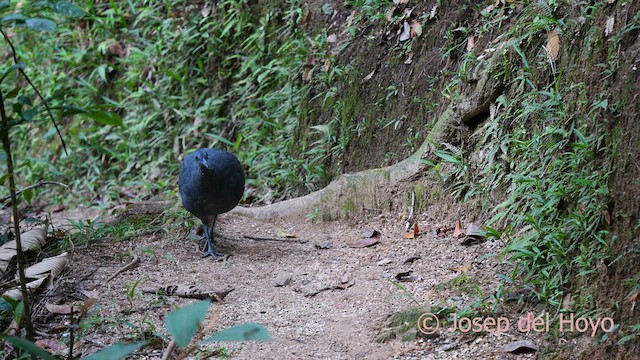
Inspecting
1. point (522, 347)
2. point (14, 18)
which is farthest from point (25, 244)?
point (522, 347)

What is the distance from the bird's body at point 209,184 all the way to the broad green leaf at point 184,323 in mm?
3250

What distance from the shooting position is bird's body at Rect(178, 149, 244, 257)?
16.9ft

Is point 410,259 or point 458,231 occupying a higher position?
point 458,231

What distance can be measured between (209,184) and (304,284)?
3.68ft

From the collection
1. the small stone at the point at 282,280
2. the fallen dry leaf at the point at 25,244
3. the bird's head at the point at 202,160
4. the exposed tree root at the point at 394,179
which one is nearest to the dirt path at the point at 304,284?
the small stone at the point at 282,280

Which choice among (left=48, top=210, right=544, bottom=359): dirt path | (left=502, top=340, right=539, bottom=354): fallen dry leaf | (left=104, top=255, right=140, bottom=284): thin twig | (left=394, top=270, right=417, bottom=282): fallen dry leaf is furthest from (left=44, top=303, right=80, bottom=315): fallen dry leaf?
(left=502, top=340, right=539, bottom=354): fallen dry leaf

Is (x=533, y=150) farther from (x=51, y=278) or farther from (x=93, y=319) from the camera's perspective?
(x=51, y=278)

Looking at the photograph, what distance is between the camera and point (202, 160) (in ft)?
16.9

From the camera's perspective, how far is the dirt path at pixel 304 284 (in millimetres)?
3602

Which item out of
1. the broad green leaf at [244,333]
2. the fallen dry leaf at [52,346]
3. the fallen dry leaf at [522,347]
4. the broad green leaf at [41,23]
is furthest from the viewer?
the fallen dry leaf at [52,346]

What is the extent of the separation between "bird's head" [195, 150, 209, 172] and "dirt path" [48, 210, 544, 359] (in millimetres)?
608

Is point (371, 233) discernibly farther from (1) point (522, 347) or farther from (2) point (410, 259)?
(1) point (522, 347)

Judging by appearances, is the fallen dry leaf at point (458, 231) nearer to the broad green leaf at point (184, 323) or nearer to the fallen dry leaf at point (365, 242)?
the fallen dry leaf at point (365, 242)

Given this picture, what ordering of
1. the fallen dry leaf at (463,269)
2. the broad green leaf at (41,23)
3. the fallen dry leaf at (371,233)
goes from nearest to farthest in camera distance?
the broad green leaf at (41,23)
the fallen dry leaf at (463,269)
the fallen dry leaf at (371,233)
